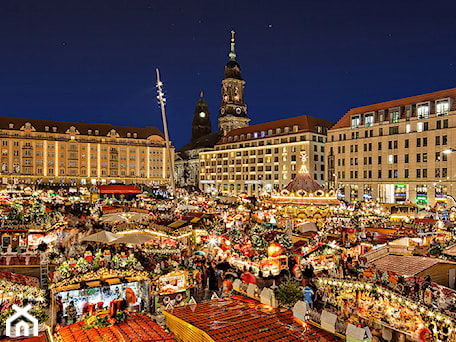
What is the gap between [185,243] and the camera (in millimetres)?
22266

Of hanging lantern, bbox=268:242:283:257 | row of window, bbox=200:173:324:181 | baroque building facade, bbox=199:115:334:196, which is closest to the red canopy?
baroque building facade, bbox=199:115:334:196

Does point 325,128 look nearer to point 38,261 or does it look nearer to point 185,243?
point 185,243

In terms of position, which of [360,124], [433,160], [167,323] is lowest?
[167,323]

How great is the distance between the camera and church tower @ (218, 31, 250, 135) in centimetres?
10206

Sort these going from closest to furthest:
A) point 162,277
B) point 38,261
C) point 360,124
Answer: point 162,277, point 38,261, point 360,124

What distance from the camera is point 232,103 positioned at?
337 ft

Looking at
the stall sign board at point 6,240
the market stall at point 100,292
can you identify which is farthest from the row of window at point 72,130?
the market stall at point 100,292

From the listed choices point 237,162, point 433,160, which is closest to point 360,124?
point 433,160

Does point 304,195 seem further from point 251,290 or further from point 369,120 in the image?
point 369,120

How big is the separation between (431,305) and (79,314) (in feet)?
30.6

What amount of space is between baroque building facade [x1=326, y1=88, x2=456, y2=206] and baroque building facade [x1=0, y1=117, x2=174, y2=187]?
46.1 m

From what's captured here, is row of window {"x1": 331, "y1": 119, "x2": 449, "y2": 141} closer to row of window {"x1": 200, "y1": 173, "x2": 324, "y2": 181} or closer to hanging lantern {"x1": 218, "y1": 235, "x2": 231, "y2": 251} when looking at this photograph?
row of window {"x1": 200, "y1": 173, "x2": 324, "y2": 181}

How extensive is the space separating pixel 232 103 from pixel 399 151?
55615mm

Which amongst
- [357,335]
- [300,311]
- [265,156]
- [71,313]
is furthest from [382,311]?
[265,156]
